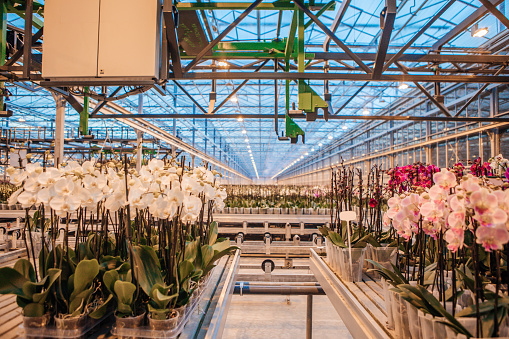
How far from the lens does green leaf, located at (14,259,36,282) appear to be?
1039 mm

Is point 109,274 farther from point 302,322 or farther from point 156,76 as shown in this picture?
point 302,322

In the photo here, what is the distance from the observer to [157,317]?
956 mm

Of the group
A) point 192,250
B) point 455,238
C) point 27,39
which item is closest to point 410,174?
point 455,238

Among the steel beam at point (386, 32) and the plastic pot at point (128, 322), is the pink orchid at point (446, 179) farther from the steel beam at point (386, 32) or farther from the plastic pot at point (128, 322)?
the steel beam at point (386, 32)

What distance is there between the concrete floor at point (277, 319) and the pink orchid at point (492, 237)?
2319 mm

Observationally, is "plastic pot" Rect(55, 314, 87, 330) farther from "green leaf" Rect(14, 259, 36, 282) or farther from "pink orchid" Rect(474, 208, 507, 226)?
"pink orchid" Rect(474, 208, 507, 226)

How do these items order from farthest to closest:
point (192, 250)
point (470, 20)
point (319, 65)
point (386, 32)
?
point (319, 65) → point (470, 20) → point (386, 32) → point (192, 250)

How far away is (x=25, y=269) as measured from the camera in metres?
1.05

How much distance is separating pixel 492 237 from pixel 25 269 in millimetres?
1374

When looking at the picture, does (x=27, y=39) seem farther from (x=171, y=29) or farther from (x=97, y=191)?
(x=97, y=191)

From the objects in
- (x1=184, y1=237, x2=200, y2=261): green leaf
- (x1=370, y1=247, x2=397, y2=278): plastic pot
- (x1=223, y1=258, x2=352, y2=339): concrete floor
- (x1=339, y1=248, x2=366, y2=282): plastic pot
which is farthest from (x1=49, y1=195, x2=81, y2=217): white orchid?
(x1=223, y1=258, x2=352, y2=339): concrete floor

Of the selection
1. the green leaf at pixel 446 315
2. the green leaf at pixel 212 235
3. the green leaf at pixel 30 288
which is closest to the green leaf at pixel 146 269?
→ the green leaf at pixel 30 288

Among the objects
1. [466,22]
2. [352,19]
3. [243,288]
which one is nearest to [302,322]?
[243,288]

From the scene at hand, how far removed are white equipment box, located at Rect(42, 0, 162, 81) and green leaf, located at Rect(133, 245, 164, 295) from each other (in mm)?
939
